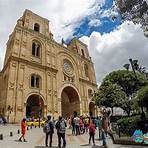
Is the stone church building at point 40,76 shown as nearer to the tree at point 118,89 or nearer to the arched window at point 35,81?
the arched window at point 35,81

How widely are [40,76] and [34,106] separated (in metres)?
5.12

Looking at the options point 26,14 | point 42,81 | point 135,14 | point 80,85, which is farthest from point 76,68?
point 135,14

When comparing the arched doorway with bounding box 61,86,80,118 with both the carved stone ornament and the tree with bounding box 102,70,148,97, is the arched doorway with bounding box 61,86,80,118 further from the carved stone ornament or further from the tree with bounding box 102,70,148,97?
the tree with bounding box 102,70,148,97

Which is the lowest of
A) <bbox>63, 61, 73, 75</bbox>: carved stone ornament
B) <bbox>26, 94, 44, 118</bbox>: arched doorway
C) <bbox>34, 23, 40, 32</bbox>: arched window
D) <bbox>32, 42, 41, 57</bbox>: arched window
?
<bbox>26, 94, 44, 118</bbox>: arched doorway

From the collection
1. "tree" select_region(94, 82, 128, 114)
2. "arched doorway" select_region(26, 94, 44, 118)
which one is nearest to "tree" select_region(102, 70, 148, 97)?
"tree" select_region(94, 82, 128, 114)

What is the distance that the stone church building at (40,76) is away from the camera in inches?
1239

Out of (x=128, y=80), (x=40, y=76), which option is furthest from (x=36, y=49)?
(x=128, y=80)

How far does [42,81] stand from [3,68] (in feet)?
22.9

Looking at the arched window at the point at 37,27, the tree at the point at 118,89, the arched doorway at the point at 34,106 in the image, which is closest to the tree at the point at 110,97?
the tree at the point at 118,89

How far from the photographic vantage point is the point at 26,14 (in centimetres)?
4059

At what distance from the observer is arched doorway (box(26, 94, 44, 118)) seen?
3462 centimetres

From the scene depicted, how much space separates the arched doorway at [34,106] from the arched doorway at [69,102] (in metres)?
7.77

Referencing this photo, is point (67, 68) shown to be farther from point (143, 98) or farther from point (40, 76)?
point (143, 98)

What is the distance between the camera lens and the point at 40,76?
3653cm
